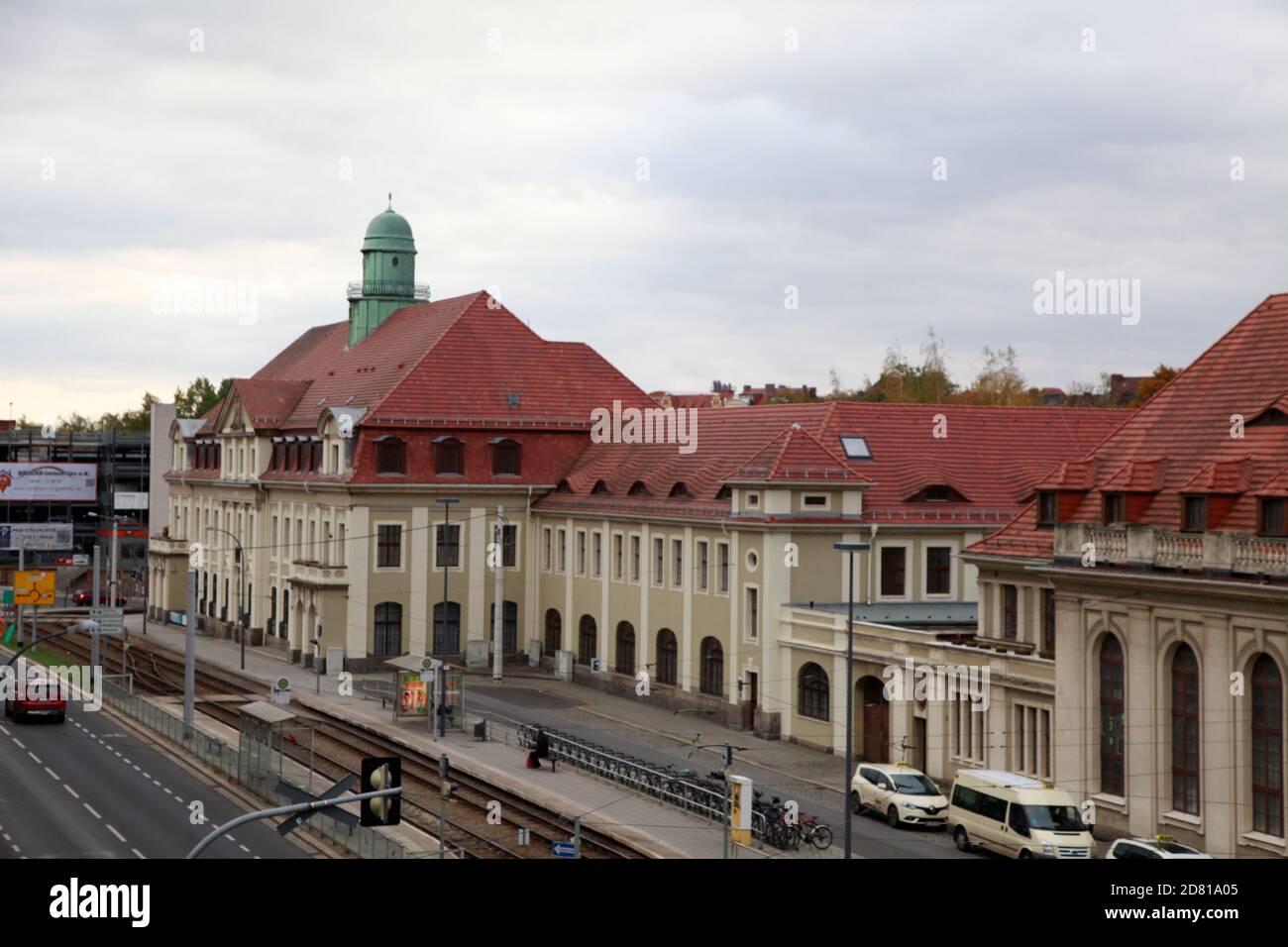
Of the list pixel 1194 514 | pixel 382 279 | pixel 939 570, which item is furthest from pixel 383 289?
pixel 1194 514

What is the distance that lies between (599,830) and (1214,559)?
56.4ft

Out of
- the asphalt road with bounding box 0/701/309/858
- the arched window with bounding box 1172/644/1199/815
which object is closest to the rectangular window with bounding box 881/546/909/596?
the arched window with bounding box 1172/644/1199/815

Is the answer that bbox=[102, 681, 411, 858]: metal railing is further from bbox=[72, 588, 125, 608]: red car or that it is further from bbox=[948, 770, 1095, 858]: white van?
bbox=[72, 588, 125, 608]: red car

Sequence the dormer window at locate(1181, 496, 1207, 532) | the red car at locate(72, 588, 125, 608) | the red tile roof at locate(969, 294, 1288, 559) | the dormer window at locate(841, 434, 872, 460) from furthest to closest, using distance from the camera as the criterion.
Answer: the red car at locate(72, 588, 125, 608)
the dormer window at locate(841, 434, 872, 460)
the dormer window at locate(1181, 496, 1207, 532)
the red tile roof at locate(969, 294, 1288, 559)

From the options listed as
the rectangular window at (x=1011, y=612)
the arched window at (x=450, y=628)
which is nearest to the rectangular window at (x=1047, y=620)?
the rectangular window at (x=1011, y=612)

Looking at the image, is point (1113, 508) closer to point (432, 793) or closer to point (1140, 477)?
point (1140, 477)

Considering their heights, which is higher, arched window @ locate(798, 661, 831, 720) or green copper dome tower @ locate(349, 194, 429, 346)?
green copper dome tower @ locate(349, 194, 429, 346)

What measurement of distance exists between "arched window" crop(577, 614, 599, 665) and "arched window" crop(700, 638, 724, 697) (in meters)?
11.0

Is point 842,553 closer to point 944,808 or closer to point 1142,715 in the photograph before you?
point 944,808

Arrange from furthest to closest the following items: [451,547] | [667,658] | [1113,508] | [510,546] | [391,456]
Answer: [510,546]
[451,547]
[391,456]
[667,658]
[1113,508]

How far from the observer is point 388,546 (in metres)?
81.6

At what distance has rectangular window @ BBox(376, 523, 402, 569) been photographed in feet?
267

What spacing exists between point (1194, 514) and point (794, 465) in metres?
24.3
